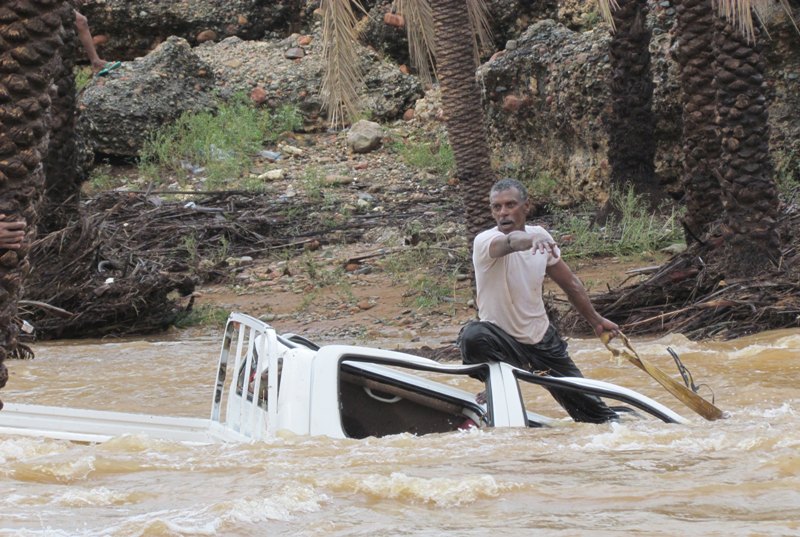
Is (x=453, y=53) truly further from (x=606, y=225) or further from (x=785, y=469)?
(x=785, y=469)

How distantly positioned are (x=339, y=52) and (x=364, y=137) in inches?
246

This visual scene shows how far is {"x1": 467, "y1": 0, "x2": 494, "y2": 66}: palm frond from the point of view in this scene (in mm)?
15430

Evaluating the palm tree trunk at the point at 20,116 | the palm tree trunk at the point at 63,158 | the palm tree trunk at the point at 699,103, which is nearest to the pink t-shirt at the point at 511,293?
the palm tree trunk at the point at 20,116

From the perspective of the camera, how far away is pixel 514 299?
6691 mm

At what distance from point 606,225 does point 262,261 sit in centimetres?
436

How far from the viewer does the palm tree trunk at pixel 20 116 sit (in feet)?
18.4

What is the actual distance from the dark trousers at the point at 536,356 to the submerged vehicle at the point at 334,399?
0.83 feet

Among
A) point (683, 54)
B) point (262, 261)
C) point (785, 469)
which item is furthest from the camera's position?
point (262, 261)

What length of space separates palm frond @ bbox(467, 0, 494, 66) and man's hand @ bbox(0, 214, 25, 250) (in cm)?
761

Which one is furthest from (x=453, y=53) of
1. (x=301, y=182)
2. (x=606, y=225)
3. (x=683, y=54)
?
(x=301, y=182)

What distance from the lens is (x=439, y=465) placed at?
5406mm

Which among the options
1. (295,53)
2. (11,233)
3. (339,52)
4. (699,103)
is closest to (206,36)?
(295,53)

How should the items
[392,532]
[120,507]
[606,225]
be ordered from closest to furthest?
[392,532], [120,507], [606,225]

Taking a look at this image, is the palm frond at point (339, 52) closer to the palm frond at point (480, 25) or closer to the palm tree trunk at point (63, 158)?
the palm frond at point (480, 25)
